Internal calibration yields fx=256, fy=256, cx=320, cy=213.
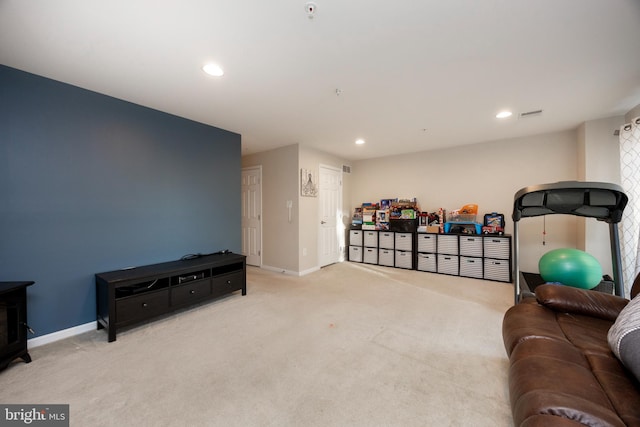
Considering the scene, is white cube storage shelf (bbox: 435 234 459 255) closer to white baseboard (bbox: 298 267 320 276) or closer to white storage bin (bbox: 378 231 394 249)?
white storage bin (bbox: 378 231 394 249)

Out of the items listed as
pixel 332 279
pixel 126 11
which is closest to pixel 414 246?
pixel 332 279

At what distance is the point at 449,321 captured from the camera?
8.77 feet

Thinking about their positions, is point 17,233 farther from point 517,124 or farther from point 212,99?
point 517,124

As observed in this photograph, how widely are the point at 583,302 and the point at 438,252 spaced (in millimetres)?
2978

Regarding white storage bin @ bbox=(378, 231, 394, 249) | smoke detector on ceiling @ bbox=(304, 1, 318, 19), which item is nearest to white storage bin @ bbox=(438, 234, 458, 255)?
white storage bin @ bbox=(378, 231, 394, 249)

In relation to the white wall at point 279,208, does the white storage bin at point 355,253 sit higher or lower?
lower

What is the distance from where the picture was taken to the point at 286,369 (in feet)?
6.15

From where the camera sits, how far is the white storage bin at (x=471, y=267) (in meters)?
4.29

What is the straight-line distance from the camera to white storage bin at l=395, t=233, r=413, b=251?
16.0ft

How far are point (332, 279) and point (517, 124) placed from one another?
3.53m

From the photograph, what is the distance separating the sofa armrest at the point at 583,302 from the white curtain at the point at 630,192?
5.67 ft

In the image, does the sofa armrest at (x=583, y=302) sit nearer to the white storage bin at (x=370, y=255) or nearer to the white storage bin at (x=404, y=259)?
the white storage bin at (x=404, y=259)

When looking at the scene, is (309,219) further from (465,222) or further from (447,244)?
(465,222)

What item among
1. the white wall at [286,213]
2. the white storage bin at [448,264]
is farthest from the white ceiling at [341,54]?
the white storage bin at [448,264]
